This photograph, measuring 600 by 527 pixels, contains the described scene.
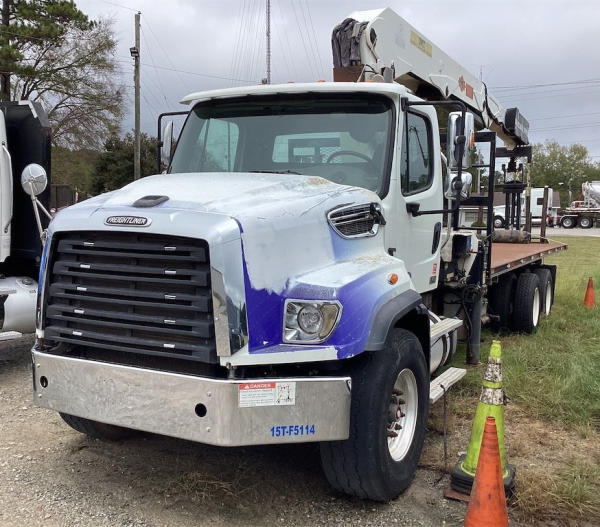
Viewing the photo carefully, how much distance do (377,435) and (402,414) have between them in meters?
0.57

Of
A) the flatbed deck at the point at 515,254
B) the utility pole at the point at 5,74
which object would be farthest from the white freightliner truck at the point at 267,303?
the utility pole at the point at 5,74

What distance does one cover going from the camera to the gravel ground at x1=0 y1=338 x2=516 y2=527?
3523 mm

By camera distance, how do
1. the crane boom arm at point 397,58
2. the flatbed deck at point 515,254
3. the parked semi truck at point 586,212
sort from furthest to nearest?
1. the parked semi truck at point 586,212
2. the flatbed deck at point 515,254
3. the crane boom arm at point 397,58

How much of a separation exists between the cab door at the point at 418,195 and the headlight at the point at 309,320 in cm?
132

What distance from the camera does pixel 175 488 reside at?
3.84m

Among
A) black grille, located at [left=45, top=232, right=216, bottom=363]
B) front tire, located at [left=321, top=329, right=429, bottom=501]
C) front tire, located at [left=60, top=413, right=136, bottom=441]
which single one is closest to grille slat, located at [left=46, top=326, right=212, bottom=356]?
black grille, located at [left=45, top=232, right=216, bottom=363]

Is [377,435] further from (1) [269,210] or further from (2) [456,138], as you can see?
(2) [456,138]

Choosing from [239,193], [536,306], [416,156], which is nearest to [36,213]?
[239,193]

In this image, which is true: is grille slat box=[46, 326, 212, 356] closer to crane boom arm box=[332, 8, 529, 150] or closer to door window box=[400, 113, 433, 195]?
door window box=[400, 113, 433, 195]

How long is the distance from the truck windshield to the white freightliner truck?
1 centimetres

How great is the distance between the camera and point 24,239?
6.80m

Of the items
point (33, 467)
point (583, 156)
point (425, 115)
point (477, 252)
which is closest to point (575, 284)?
point (477, 252)

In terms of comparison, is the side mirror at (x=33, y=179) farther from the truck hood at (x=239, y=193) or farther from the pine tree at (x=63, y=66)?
the pine tree at (x=63, y=66)

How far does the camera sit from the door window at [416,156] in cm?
461
